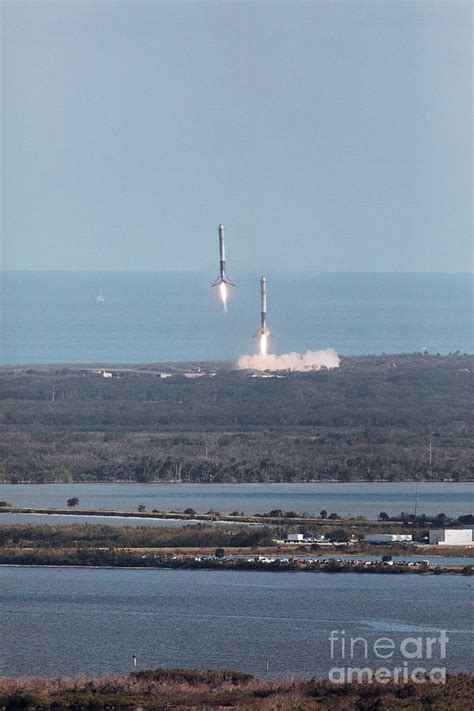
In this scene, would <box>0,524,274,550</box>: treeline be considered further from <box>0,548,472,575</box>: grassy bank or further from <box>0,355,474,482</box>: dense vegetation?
<box>0,355,474,482</box>: dense vegetation

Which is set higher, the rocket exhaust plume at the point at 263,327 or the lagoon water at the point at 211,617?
the rocket exhaust plume at the point at 263,327

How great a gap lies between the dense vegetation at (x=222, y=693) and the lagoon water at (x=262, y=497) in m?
31.5

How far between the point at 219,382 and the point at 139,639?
244 feet

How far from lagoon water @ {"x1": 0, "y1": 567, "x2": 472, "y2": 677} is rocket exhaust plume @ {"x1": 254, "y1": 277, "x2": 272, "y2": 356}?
178 ft

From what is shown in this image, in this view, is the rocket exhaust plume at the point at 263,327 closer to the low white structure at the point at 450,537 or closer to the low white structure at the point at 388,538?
the low white structure at the point at 388,538

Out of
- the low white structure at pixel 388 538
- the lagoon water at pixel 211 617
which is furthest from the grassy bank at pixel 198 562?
the low white structure at pixel 388 538

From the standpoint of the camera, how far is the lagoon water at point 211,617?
42.8 m

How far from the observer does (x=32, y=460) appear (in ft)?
297

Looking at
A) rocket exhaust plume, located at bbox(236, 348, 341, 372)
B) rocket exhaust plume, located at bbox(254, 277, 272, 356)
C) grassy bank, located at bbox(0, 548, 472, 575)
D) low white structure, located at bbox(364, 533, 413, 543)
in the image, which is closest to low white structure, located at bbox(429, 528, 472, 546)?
low white structure, located at bbox(364, 533, 413, 543)

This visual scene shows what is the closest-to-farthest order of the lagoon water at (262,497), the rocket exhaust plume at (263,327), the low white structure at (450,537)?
the low white structure at (450,537) < the lagoon water at (262,497) < the rocket exhaust plume at (263,327)

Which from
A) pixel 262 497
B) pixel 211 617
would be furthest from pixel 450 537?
pixel 262 497

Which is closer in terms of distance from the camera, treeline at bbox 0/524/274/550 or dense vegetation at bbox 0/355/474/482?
treeline at bbox 0/524/274/550

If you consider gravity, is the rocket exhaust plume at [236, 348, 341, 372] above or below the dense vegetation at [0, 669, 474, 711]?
above

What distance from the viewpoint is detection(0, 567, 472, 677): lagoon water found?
42.8 metres
